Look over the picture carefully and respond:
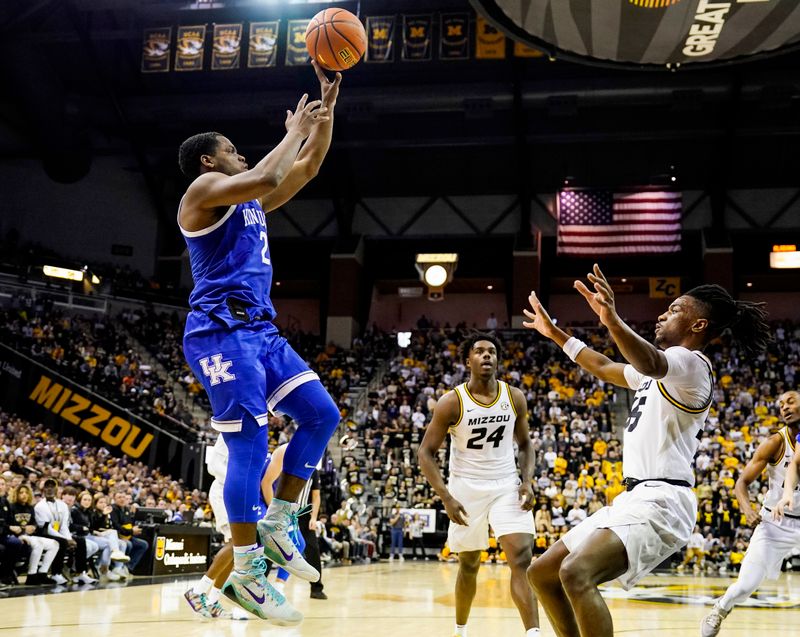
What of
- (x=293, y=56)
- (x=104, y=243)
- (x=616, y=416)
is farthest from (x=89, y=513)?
(x=104, y=243)

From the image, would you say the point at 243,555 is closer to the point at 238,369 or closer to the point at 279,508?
the point at 279,508

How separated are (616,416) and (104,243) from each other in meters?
19.0

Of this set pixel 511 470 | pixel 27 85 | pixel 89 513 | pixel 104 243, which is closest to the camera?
pixel 511 470

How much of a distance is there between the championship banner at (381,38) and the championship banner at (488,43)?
2306mm

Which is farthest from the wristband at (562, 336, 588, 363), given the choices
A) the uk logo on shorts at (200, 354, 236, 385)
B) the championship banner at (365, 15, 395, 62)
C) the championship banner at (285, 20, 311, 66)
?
the championship banner at (285, 20, 311, 66)

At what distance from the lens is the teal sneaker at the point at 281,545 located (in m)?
3.84

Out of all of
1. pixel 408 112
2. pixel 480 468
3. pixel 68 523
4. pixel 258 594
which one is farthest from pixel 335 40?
pixel 408 112

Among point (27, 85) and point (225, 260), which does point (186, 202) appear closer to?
point (225, 260)

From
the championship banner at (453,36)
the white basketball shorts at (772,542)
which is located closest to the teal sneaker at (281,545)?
the white basketball shorts at (772,542)

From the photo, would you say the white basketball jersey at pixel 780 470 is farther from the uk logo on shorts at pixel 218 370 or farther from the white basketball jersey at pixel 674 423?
the uk logo on shorts at pixel 218 370

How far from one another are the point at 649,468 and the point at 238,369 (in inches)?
87.2

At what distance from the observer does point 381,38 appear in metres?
22.8

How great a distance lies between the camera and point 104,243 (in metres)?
30.8

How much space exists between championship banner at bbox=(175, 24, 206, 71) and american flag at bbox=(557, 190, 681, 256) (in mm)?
11926
